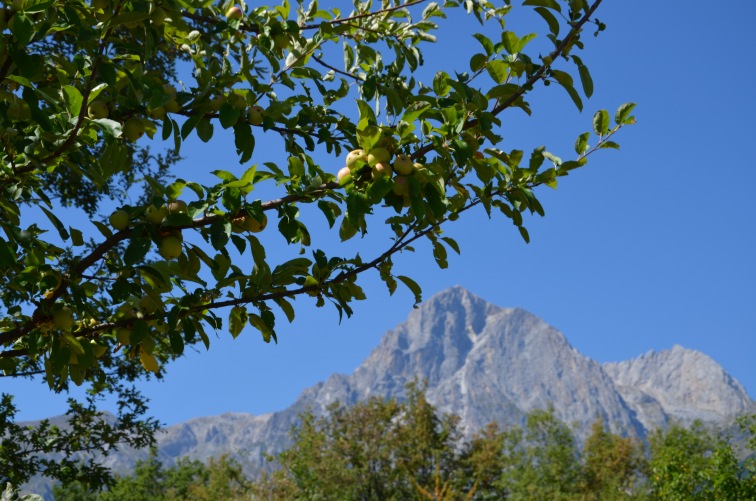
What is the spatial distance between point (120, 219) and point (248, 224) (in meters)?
0.39

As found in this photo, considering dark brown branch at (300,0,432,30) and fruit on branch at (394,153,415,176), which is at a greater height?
dark brown branch at (300,0,432,30)

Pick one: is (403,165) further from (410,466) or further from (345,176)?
(410,466)

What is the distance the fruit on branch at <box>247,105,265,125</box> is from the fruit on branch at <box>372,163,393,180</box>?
63 cm

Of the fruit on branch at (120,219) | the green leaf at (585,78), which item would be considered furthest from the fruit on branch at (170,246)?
the green leaf at (585,78)

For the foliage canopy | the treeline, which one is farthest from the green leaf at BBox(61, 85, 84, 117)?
the treeline

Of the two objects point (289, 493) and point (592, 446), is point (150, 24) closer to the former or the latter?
point (289, 493)

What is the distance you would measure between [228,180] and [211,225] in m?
0.15

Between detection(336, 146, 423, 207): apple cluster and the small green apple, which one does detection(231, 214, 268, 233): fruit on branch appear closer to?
detection(336, 146, 423, 207): apple cluster

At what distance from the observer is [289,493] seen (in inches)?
998

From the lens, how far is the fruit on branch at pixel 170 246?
260 centimetres

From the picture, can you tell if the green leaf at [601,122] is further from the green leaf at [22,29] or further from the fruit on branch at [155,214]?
the green leaf at [22,29]

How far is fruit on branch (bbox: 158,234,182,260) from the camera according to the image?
2.60 m

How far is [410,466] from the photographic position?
30234mm

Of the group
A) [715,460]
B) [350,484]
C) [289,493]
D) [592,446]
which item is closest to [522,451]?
[592,446]
